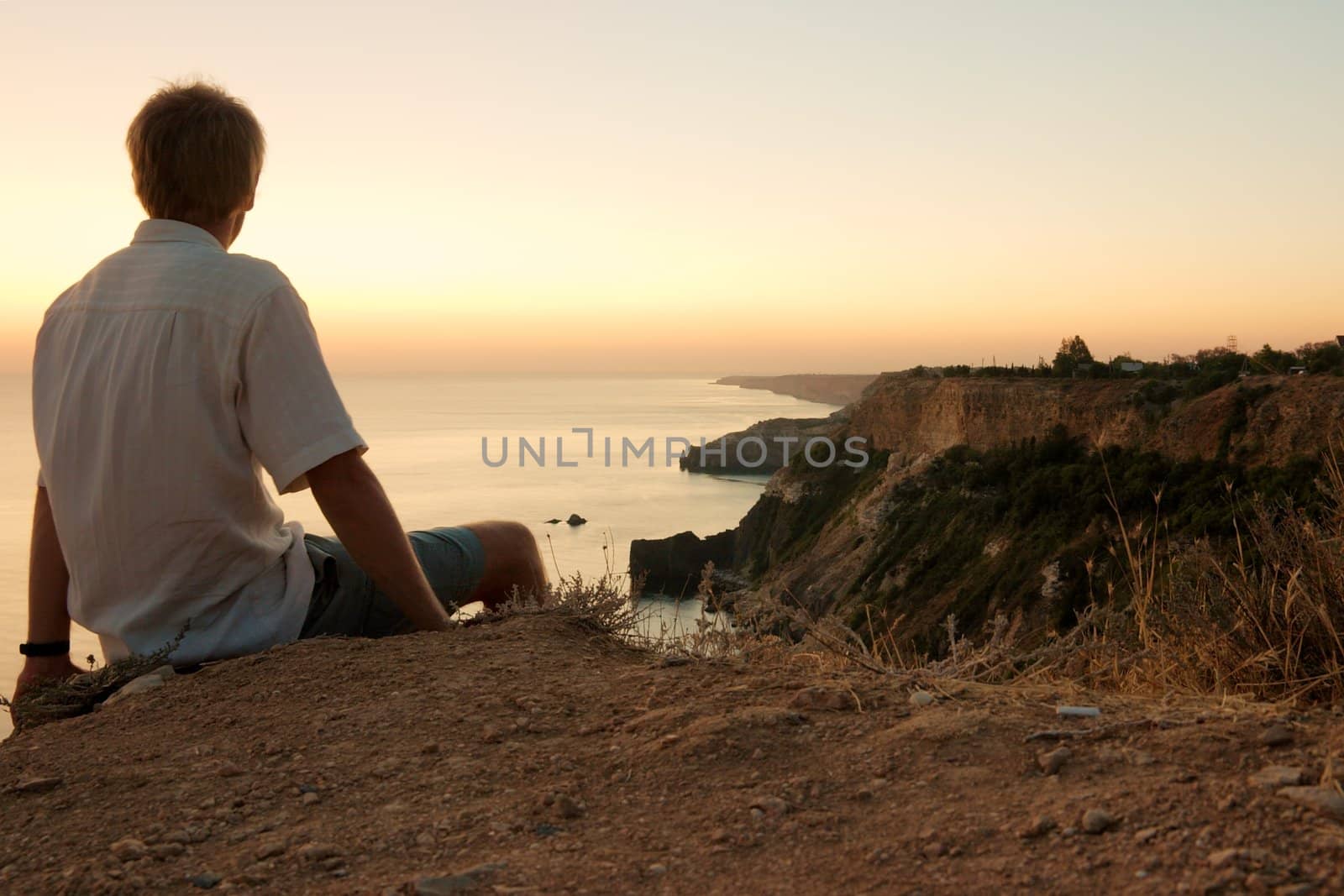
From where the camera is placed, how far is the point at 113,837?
171 cm

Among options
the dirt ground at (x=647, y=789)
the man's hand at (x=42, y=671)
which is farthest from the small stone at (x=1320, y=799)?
the man's hand at (x=42, y=671)

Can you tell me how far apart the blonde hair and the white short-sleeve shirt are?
0.07 m

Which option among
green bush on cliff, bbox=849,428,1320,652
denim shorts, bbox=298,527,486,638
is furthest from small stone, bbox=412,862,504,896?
green bush on cliff, bbox=849,428,1320,652

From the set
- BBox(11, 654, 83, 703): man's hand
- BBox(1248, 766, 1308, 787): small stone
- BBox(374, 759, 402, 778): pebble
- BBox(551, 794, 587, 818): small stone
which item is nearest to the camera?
BBox(1248, 766, 1308, 787): small stone

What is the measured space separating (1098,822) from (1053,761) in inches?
10.5

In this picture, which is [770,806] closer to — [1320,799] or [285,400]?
[1320,799]

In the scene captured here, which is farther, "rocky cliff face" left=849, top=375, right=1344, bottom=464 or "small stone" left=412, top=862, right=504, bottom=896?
"rocky cliff face" left=849, top=375, right=1344, bottom=464

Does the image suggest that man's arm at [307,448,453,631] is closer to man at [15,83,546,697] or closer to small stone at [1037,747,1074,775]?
man at [15,83,546,697]

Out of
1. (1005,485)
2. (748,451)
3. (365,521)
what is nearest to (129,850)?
(365,521)

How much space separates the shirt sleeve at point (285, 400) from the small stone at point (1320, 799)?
6.21 ft

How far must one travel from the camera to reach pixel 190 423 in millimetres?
2350

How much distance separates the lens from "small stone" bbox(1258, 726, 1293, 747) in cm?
172

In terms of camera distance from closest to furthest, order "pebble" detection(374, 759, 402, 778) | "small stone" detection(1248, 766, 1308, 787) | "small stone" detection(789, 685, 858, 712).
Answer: "small stone" detection(1248, 766, 1308, 787) < "pebble" detection(374, 759, 402, 778) < "small stone" detection(789, 685, 858, 712)

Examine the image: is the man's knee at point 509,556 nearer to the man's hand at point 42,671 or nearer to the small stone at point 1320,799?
the man's hand at point 42,671
